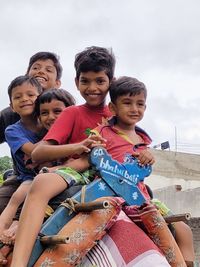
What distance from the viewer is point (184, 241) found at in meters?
2.88

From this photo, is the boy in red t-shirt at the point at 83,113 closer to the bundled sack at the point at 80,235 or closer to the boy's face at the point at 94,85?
the boy's face at the point at 94,85

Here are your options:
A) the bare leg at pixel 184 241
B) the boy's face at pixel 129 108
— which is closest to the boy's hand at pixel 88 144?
the boy's face at pixel 129 108

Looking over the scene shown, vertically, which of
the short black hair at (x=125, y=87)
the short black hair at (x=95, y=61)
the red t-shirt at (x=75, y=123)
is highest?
the short black hair at (x=95, y=61)

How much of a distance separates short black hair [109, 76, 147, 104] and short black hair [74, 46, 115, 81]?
0.12 meters

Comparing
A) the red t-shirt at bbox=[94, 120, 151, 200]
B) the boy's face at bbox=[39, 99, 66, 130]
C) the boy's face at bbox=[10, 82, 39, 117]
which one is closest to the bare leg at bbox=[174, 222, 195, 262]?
the red t-shirt at bbox=[94, 120, 151, 200]

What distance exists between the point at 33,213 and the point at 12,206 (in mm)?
563

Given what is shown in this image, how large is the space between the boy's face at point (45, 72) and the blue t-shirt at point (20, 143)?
658mm

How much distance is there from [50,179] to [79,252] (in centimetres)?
36

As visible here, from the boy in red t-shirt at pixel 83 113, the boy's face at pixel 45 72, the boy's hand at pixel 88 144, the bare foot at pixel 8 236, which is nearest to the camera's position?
the bare foot at pixel 8 236

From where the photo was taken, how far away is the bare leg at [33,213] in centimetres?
233

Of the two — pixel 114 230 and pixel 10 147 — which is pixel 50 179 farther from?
pixel 10 147

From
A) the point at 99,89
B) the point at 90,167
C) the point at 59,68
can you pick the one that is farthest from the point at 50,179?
the point at 59,68

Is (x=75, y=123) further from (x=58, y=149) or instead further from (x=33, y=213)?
(x=33, y=213)

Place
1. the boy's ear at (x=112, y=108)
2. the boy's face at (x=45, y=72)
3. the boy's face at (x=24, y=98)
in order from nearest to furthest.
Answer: the boy's ear at (x=112, y=108), the boy's face at (x=24, y=98), the boy's face at (x=45, y=72)
